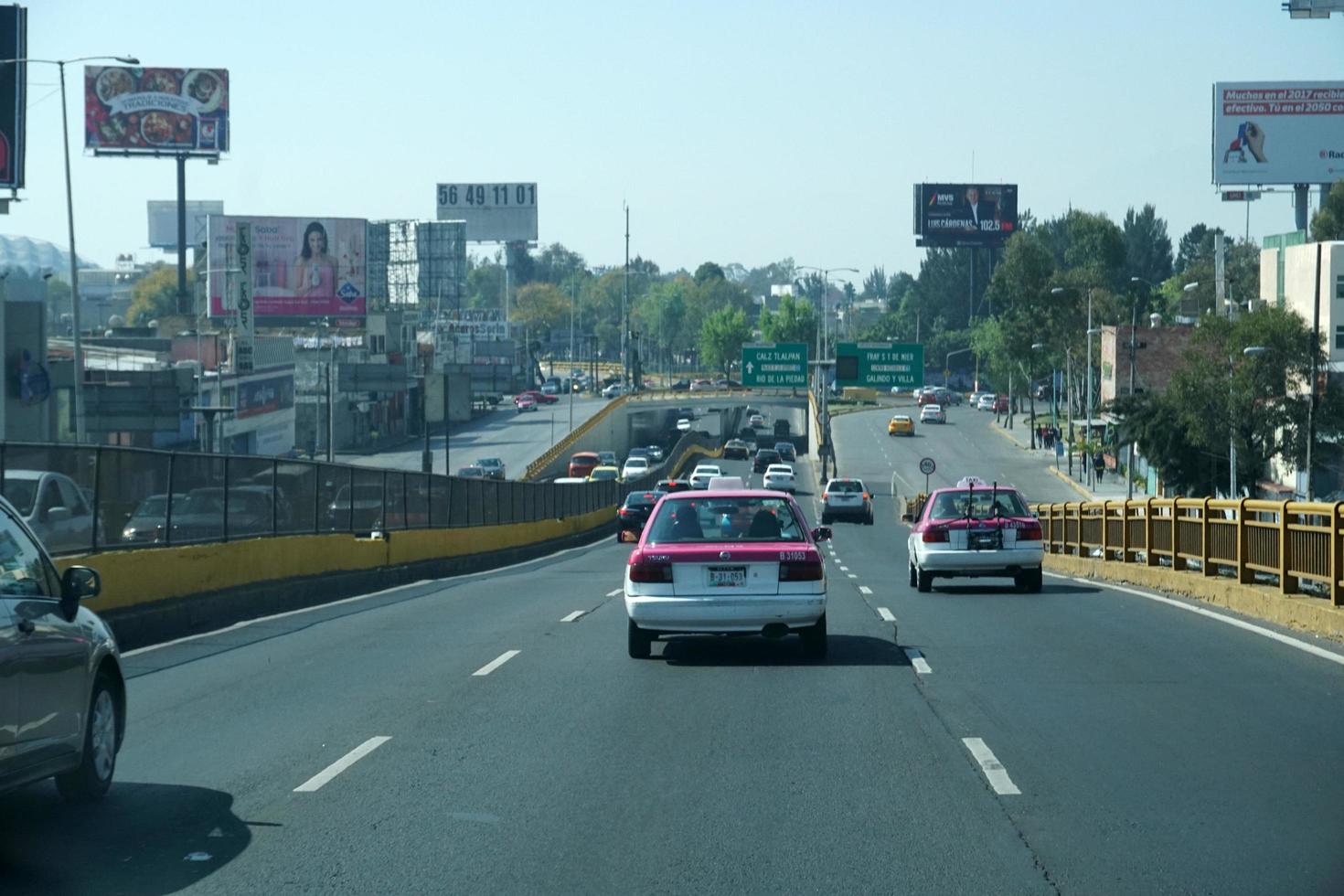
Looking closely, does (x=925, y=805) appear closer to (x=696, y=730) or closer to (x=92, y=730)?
(x=696, y=730)

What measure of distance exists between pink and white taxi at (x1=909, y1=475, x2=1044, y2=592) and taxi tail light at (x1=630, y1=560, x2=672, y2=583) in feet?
Answer: 34.4

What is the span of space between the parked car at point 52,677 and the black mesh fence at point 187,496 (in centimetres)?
494

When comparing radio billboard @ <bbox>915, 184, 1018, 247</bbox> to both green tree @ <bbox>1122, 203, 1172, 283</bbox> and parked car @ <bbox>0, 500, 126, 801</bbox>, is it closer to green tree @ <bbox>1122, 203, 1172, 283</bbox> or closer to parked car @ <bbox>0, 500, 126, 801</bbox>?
green tree @ <bbox>1122, 203, 1172, 283</bbox>

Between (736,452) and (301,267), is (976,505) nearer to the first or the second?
(736,452)

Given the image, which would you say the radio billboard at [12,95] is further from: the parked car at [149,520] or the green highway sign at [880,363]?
the parked car at [149,520]

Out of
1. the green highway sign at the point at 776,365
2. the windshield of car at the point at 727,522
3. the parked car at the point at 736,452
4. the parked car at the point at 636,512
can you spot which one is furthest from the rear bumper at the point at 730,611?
the parked car at the point at 736,452

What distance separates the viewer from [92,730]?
8.88m

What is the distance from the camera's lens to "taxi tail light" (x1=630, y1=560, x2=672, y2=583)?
587 inches

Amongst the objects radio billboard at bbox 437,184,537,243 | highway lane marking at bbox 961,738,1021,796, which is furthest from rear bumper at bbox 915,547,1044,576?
radio billboard at bbox 437,184,537,243

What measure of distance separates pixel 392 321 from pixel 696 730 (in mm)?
114361

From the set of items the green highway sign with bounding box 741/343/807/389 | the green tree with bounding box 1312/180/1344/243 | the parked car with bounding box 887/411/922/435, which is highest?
the green tree with bounding box 1312/180/1344/243

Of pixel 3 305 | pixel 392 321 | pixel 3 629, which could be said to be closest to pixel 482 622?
pixel 3 629

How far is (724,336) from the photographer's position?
194 metres

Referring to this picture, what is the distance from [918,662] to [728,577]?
73.8 inches
